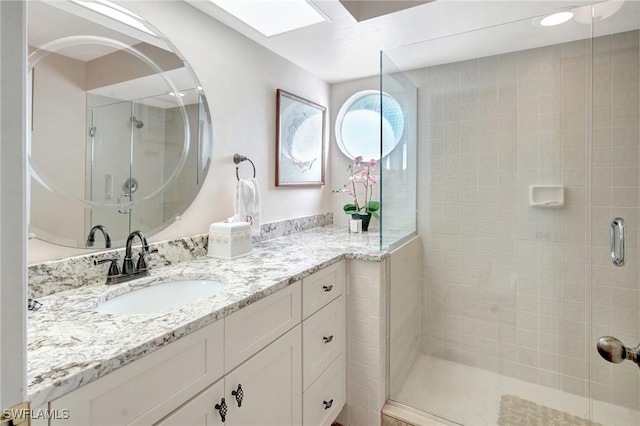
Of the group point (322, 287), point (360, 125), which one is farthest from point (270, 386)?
point (360, 125)

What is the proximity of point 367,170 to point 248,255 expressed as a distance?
121cm

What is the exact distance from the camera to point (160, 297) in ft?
3.98

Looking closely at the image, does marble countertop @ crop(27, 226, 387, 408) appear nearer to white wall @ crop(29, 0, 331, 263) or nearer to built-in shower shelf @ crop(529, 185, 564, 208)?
white wall @ crop(29, 0, 331, 263)

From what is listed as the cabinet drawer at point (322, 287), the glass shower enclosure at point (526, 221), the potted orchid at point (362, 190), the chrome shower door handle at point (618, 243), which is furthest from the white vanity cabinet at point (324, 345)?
the chrome shower door handle at point (618, 243)

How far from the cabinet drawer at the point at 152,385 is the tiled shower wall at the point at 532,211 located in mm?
1676

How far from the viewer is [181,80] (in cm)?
148

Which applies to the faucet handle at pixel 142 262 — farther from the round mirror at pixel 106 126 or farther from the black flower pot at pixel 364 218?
the black flower pot at pixel 364 218

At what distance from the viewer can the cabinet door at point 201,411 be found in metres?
0.79

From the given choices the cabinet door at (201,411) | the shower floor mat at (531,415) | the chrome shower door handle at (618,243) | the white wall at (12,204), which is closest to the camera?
the white wall at (12,204)

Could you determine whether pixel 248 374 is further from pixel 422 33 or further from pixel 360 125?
pixel 360 125

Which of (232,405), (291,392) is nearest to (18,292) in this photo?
(232,405)

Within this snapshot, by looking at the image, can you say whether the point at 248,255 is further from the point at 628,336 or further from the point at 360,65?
the point at 628,336

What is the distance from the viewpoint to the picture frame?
2.15m

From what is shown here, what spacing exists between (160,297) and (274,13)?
4.61 ft
